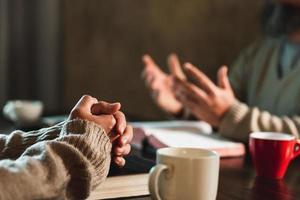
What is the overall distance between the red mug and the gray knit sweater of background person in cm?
40

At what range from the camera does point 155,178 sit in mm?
633

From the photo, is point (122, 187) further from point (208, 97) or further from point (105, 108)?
point (208, 97)

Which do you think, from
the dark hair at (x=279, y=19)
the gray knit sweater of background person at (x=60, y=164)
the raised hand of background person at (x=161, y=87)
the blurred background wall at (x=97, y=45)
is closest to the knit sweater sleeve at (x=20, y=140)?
→ the gray knit sweater of background person at (x=60, y=164)

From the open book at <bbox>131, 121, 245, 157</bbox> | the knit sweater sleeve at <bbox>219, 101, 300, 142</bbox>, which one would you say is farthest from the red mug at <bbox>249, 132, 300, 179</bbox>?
the knit sweater sleeve at <bbox>219, 101, 300, 142</bbox>

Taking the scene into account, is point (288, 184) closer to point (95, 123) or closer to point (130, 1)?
point (95, 123)

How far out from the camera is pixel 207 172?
655mm

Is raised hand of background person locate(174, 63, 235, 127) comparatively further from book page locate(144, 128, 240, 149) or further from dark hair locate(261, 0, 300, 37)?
dark hair locate(261, 0, 300, 37)

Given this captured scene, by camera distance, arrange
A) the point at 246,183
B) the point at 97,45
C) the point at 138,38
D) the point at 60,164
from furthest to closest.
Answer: the point at 97,45 < the point at 138,38 < the point at 246,183 < the point at 60,164

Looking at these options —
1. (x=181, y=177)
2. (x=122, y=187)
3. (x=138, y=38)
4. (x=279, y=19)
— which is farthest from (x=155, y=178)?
(x=138, y=38)

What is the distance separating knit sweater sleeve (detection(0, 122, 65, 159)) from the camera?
70 centimetres

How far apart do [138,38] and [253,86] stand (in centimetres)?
77

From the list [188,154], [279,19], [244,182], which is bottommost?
[244,182]

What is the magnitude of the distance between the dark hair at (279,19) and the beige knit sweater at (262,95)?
1.4 inches

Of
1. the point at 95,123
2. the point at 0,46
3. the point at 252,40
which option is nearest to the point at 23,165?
the point at 95,123
